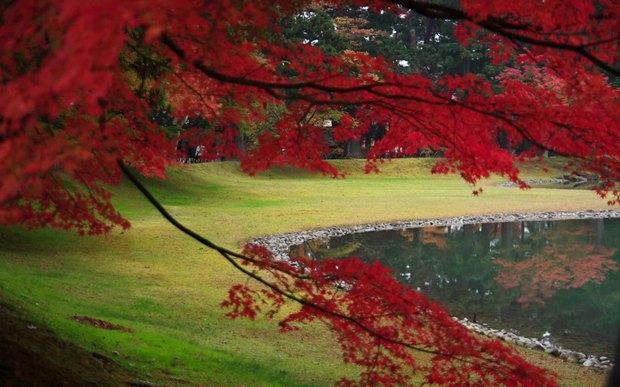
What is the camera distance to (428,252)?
16484mm

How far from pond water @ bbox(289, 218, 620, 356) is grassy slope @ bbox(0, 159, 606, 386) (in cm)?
179

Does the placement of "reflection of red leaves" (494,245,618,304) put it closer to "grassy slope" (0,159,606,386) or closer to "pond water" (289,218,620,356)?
"pond water" (289,218,620,356)

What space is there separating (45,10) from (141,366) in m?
4.02

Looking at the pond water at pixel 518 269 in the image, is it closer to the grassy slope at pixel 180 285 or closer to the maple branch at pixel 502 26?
the grassy slope at pixel 180 285

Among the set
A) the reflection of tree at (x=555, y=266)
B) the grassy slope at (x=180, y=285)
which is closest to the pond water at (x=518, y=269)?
the reflection of tree at (x=555, y=266)

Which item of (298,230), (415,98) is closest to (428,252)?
(298,230)

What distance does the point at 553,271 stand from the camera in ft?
48.4

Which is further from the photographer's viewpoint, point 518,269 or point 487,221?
point 487,221

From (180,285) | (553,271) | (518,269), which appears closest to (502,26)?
(180,285)

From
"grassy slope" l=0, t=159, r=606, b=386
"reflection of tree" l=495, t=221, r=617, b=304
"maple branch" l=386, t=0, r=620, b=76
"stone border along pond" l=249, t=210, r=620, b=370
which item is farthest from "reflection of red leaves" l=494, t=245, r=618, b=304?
"maple branch" l=386, t=0, r=620, b=76

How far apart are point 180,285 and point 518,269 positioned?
833cm

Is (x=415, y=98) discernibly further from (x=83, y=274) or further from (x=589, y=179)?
(x=589, y=179)

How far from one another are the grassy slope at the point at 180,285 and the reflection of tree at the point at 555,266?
402 cm

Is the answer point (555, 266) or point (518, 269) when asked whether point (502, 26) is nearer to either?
point (518, 269)
